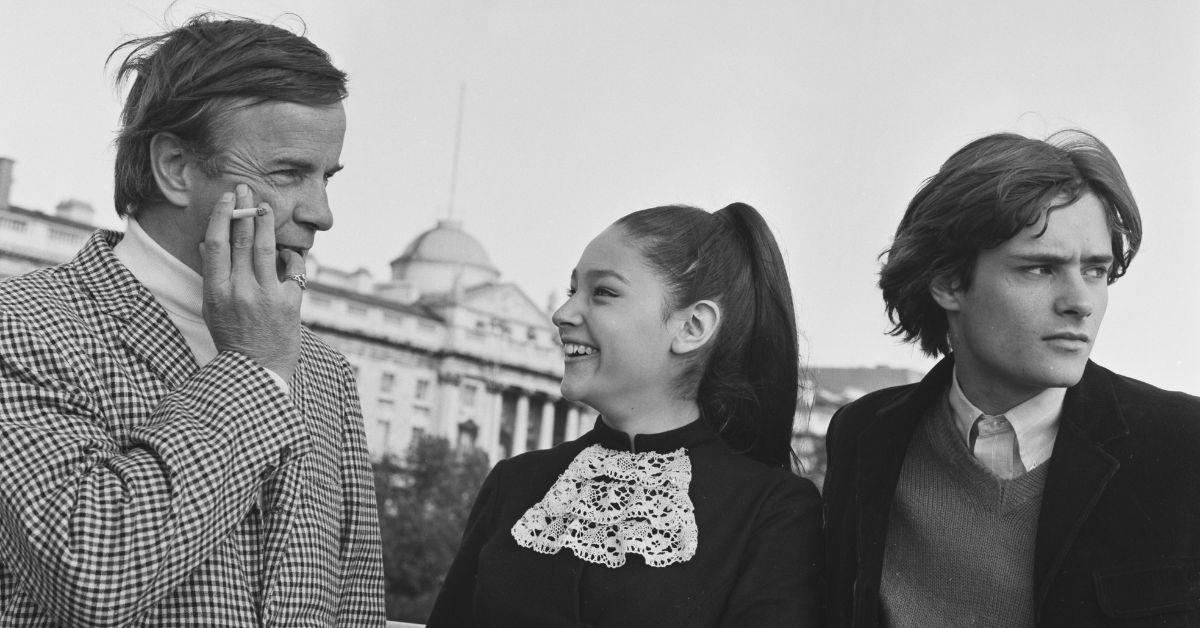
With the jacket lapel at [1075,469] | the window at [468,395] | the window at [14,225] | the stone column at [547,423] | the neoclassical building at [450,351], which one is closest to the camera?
the jacket lapel at [1075,469]

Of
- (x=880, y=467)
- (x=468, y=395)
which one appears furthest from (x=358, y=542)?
(x=468, y=395)

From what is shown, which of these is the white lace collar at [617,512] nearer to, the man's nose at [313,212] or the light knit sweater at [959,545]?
the light knit sweater at [959,545]

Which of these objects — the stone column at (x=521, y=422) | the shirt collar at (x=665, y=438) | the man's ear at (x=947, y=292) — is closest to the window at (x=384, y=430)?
the stone column at (x=521, y=422)

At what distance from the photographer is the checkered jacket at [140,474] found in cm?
182

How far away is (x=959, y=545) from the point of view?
2416 mm

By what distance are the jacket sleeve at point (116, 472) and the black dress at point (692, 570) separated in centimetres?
60

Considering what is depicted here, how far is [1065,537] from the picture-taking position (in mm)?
2252

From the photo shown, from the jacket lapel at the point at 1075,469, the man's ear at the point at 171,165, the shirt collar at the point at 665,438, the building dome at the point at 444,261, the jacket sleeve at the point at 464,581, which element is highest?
the man's ear at the point at 171,165

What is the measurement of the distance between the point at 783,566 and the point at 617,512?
0.33 meters

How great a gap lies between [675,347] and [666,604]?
56 centimetres

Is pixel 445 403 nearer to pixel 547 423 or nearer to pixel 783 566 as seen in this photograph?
pixel 547 423

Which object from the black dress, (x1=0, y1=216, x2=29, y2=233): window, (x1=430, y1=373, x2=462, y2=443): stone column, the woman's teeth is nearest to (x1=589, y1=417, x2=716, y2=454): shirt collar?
the black dress

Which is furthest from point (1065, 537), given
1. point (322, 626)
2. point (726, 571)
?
point (322, 626)

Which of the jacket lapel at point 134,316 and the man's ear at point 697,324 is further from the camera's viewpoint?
the man's ear at point 697,324
